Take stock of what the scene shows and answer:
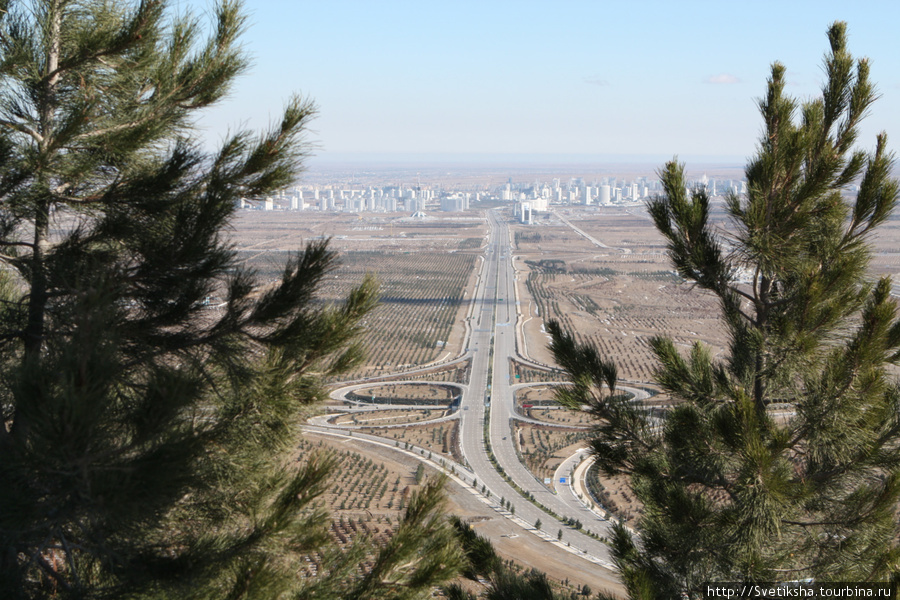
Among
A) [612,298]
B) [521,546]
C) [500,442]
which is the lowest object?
[500,442]

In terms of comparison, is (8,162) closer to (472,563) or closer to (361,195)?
(472,563)

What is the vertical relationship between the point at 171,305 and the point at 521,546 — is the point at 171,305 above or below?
above

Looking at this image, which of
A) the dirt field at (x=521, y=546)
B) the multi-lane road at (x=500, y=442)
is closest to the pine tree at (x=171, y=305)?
the multi-lane road at (x=500, y=442)

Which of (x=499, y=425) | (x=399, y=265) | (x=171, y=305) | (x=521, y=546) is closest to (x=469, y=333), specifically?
(x=499, y=425)

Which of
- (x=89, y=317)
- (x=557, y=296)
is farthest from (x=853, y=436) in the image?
(x=557, y=296)

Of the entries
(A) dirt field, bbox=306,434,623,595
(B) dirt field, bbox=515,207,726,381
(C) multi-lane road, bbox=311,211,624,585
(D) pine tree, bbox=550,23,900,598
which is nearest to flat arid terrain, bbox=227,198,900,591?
(A) dirt field, bbox=306,434,623,595

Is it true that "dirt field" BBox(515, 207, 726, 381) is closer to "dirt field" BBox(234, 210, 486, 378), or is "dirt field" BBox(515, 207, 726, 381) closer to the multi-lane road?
the multi-lane road

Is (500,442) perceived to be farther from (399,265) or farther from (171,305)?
(399,265)
